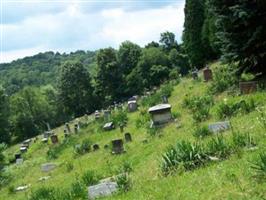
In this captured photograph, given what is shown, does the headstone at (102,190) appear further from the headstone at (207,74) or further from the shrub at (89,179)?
the headstone at (207,74)

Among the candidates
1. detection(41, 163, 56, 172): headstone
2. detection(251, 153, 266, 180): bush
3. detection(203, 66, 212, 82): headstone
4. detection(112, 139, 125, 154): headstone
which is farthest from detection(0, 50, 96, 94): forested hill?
detection(251, 153, 266, 180): bush

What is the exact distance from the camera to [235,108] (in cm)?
1645

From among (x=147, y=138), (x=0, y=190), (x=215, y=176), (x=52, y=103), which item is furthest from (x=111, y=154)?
(x=52, y=103)

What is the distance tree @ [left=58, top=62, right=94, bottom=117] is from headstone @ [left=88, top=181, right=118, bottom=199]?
61.0 metres

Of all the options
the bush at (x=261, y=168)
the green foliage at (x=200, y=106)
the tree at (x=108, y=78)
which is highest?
the bush at (x=261, y=168)

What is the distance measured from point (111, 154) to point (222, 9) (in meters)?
7.36

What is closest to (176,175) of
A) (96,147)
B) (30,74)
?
(96,147)

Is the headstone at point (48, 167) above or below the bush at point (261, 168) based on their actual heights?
below

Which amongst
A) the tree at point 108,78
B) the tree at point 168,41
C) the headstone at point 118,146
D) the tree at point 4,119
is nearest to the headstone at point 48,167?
the headstone at point 118,146

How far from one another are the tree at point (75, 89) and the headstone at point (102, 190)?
60957mm

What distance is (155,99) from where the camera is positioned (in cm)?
3020

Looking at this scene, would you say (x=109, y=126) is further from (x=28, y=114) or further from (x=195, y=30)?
(x=28, y=114)

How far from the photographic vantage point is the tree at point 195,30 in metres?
41.1

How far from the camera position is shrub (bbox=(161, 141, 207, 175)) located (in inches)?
416
